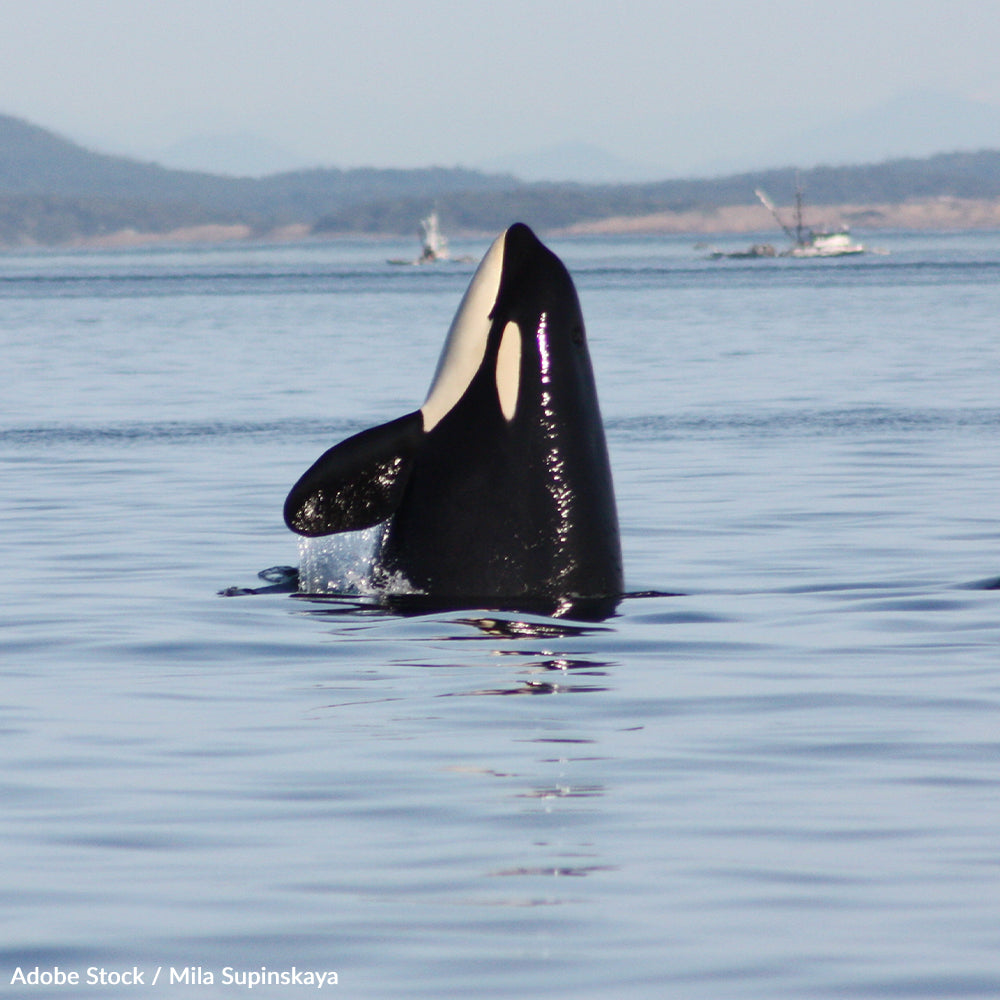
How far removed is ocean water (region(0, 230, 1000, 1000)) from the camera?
6066 mm

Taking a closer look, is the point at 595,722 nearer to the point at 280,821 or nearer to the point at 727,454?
the point at 280,821

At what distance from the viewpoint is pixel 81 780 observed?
8.30 m

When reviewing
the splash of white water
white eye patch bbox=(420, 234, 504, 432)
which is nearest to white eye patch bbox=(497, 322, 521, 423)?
white eye patch bbox=(420, 234, 504, 432)

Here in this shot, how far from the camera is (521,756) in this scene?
8625 millimetres

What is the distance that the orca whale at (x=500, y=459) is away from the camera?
1094cm

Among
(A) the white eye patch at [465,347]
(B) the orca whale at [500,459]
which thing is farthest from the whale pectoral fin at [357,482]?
(A) the white eye patch at [465,347]

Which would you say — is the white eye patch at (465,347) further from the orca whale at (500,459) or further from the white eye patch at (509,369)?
the white eye patch at (509,369)

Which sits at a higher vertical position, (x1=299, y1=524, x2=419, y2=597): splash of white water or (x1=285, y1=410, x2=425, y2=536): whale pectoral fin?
(x1=285, y1=410, x2=425, y2=536): whale pectoral fin

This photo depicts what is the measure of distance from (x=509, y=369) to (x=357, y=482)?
1.06 metres

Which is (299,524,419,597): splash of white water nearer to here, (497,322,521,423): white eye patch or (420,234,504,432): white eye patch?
(420,234,504,432): white eye patch

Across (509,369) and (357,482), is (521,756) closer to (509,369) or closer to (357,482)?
(357,482)

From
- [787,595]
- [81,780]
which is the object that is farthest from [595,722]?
[787,595]

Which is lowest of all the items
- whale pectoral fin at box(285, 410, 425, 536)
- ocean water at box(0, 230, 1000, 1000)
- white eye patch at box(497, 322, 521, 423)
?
ocean water at box(0, 230, 1000, 1000)

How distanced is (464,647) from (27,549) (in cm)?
650
